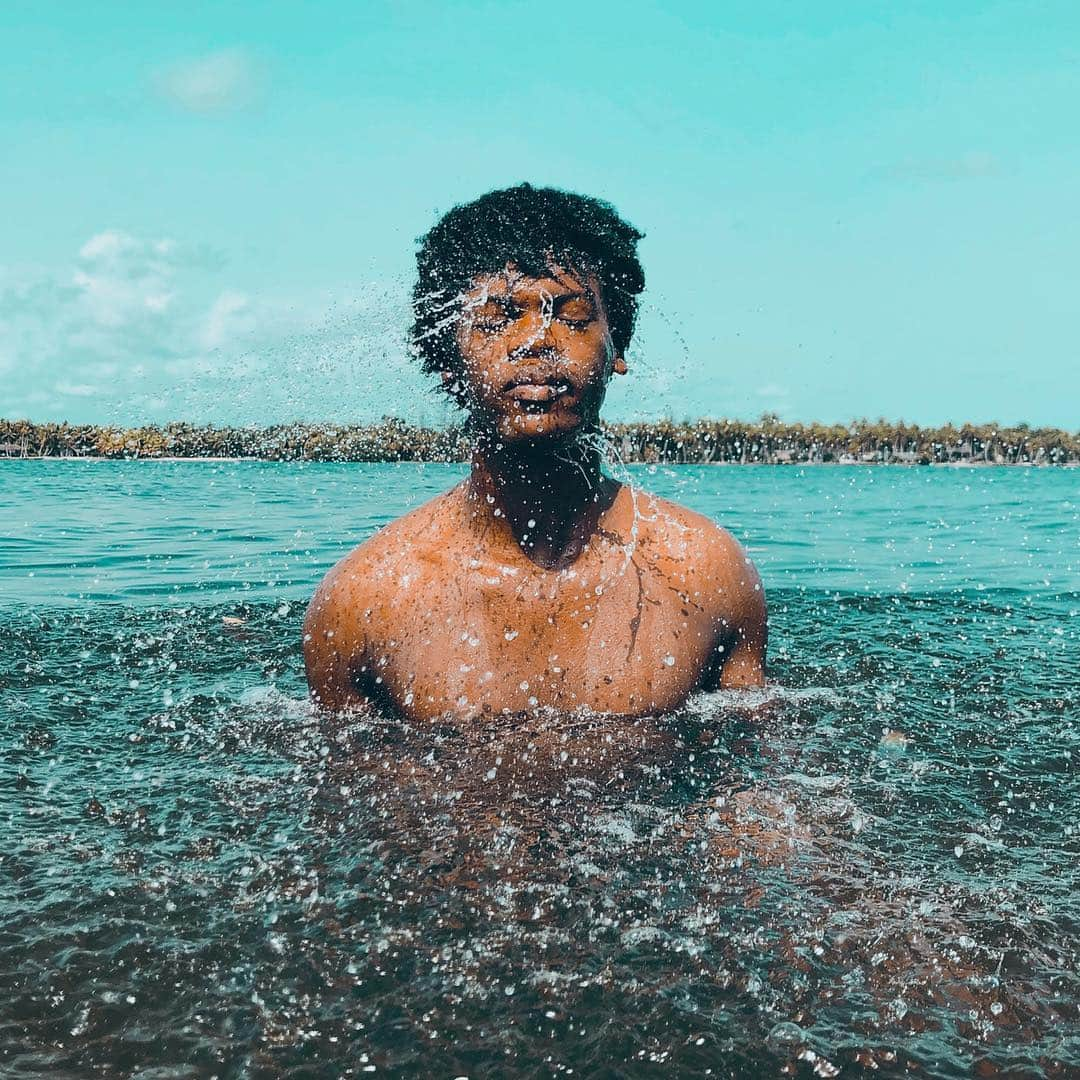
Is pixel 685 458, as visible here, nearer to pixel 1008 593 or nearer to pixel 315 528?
pixel 315 528

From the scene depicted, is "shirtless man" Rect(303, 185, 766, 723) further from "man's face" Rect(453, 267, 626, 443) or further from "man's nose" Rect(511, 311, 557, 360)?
"man's nose" Rect(511, 311, 557, 360)

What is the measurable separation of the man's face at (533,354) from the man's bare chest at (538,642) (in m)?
0.81

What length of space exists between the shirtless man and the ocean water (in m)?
0.22

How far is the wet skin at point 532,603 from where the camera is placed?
4.73 meters

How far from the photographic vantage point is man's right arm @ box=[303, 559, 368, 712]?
15.8 feet

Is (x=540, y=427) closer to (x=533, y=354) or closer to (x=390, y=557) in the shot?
(x=533, y=354)

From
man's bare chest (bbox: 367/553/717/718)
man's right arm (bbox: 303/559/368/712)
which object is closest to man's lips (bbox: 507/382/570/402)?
man's bare chest (bbox: 367/553/717/718)

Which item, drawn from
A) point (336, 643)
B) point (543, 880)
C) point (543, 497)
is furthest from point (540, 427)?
point (543, 880)

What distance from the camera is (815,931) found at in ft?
9.11

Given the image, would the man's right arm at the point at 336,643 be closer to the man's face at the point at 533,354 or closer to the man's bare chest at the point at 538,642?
the man's bare chest at the point at 538,642

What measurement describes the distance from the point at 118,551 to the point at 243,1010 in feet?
43.3

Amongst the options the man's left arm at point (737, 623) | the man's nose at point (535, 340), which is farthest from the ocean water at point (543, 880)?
the man's nose at point (535, 340)

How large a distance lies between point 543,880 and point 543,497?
2016 mm

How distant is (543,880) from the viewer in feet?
10.1
